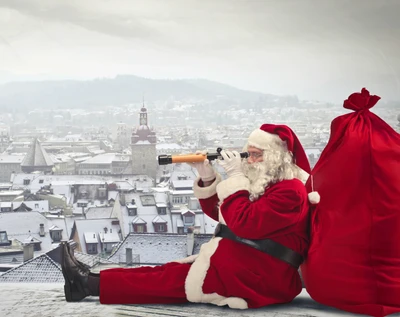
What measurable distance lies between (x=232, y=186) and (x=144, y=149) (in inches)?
91.6

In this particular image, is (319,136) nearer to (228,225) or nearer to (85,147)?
(85,147)

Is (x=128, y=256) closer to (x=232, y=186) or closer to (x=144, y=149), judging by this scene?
(x=144, y=149)

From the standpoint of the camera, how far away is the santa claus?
1.79 metres

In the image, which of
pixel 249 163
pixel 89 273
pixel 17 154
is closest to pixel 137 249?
pixel 17 154

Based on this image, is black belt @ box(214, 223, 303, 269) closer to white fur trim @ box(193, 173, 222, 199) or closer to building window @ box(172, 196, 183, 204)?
white fur trim @ box(193, 173, 222, 199)

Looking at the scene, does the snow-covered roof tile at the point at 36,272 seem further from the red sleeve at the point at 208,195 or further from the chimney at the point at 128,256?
the red sleeve at the point at 208,195

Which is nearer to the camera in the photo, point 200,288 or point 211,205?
point 200,288

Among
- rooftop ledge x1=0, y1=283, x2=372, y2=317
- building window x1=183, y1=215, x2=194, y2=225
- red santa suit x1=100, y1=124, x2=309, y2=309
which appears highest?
red santa suit x1=100, y1=124, x2=309, y2=309

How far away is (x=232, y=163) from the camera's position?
1.88 m

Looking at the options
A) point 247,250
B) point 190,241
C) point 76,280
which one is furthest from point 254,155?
point 190,241

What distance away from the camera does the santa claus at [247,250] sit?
1788mm

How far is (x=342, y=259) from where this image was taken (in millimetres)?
1809

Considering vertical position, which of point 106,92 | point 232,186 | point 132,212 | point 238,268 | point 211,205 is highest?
point 106,92

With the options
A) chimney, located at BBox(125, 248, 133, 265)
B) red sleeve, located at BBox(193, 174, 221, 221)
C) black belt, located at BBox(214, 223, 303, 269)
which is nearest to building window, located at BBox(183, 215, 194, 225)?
chimney, located at BBox(125, 248, 133, 265)
